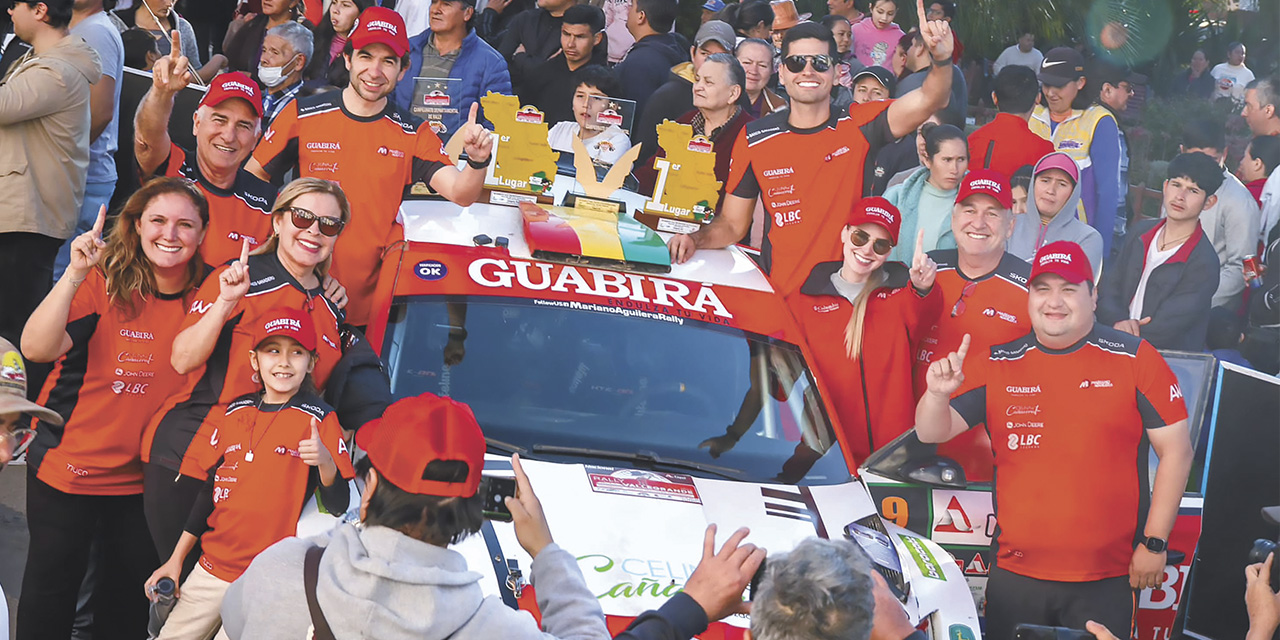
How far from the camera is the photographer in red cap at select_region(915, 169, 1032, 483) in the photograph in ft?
19.1

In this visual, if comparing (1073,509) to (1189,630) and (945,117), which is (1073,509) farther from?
(945,117)

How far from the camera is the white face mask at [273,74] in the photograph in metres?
8.70

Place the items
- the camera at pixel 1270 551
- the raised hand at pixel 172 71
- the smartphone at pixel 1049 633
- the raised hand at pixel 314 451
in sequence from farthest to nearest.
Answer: the raised hand at pixel 172 71
the raised hand at pixel 314 451
the smartphone at pixel 1049 633
the camera at pixel 1270 551

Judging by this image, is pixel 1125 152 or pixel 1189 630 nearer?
pixel 1189 630

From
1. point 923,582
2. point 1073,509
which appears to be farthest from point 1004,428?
point 923,582

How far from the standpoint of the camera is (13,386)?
3.17 metres

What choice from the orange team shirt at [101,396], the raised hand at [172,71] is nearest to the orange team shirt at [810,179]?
the raised hand at [172,71]

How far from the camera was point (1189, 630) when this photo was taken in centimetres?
561

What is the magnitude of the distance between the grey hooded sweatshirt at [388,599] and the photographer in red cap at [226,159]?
2505 millimetres

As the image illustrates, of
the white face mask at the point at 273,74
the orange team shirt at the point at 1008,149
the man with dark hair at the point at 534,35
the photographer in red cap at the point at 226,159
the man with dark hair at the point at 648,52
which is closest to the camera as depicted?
the photographer in red cap at the point at 226,159

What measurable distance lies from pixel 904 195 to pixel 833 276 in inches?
52.7

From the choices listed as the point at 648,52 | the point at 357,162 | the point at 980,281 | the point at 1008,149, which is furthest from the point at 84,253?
the point at 648,52

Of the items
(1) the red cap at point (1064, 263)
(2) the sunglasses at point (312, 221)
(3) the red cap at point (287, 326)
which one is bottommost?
(3) the red cap at point (287, 326)

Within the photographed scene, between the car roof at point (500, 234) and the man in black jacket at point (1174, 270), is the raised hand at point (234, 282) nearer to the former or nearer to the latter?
the car roof at point (500, 234)
